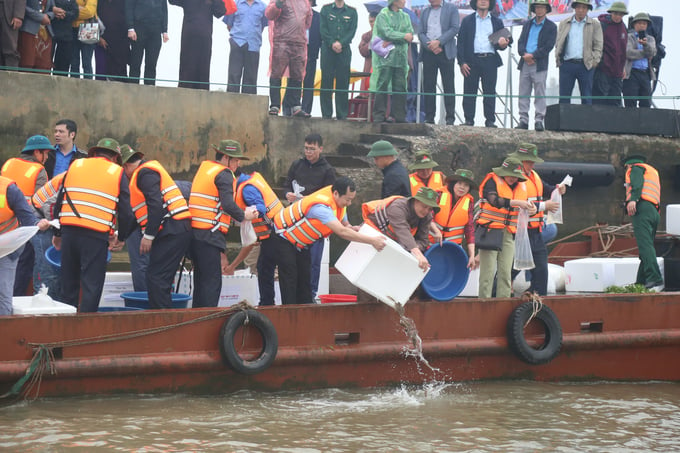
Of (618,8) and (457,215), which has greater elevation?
(618,8)

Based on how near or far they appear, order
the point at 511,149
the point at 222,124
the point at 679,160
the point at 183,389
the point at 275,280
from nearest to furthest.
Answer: the point at 183,389
the point at 275,280
the point at 222,124
the point at 511,149
the point at 679,160

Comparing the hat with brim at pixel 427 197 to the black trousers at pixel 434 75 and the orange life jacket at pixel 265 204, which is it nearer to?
the orange life jacket at pixel 265 204

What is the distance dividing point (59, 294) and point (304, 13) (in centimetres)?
582

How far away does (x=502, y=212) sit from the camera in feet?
30.1

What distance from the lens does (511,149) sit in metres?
13.0

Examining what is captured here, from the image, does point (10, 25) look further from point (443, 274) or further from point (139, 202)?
point (443, 274)

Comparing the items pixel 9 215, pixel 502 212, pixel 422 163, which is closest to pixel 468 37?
pixel 422 163

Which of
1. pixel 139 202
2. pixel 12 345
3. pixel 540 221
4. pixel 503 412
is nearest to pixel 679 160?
pixel 540 221

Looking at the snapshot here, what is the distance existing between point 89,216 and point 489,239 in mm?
3680

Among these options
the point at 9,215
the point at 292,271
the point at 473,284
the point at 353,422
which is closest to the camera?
the point at 353,422

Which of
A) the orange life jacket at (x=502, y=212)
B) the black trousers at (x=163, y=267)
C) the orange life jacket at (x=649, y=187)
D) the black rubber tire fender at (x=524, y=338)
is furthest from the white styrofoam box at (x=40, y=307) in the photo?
the orange life jacket at (x=649, y=187)

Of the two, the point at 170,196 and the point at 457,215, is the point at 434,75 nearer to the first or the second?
the point at 457,215

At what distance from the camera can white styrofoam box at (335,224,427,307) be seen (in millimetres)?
7673

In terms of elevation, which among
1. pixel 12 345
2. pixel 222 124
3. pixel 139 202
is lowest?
pixel 12 345
